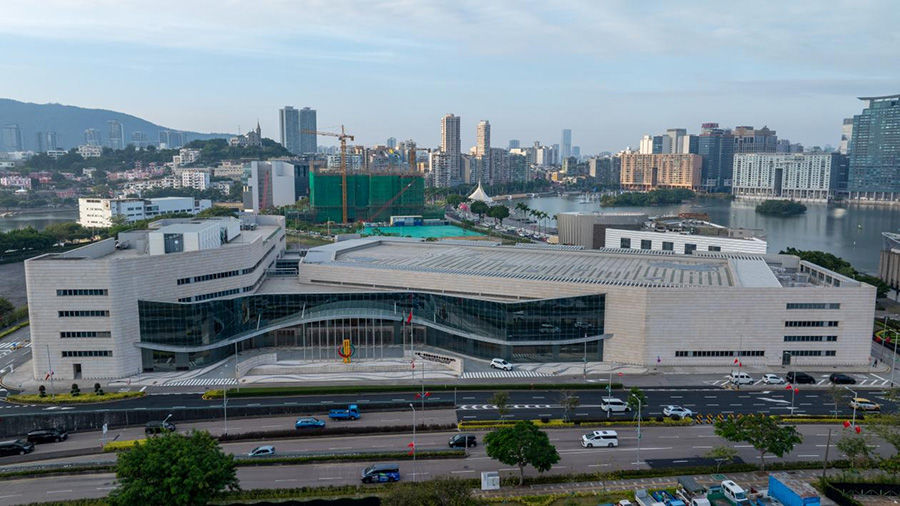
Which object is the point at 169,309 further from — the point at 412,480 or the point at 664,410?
the point at 664,410

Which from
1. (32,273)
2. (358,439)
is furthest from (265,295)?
(358,439)

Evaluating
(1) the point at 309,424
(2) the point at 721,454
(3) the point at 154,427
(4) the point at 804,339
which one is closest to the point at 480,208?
(4) the point at 804,339

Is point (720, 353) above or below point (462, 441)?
above

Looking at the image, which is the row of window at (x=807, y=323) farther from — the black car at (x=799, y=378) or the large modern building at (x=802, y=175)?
the large modern building at (x=802, y=175)

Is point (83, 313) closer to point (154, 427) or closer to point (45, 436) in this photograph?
point (45, 436)

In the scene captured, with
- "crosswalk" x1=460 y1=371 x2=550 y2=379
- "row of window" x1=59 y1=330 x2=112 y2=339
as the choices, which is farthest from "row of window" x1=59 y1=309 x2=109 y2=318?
"crosswalk" x1=460 y1=371 x2=550 y2=379

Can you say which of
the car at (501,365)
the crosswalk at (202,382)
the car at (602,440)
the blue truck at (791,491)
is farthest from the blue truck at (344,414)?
the blue truck at (791,491)

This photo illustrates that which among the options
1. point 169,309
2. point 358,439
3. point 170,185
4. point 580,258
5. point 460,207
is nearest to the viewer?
point 358,439
